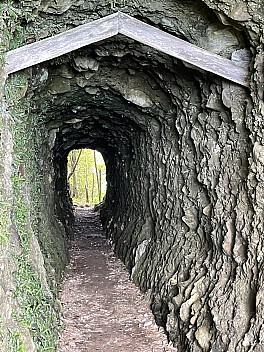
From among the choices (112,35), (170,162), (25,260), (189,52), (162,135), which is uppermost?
(112,35)

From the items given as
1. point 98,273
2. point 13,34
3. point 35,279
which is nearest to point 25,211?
point 35,279

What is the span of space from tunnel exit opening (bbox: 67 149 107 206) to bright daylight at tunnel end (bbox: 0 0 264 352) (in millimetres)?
21537

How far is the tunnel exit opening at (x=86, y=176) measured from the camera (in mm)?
31016

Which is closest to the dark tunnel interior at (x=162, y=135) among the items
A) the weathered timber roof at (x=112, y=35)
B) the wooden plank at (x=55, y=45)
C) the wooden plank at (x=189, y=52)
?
the wooden plank at (x=189, y=52)

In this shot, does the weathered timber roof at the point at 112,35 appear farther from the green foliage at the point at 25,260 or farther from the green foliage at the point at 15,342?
the green foliage at the point at 15,342

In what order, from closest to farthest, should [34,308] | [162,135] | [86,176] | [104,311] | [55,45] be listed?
1. [55,45]
2. [34,308]
3. [104,311]
4. [162,135]
5. [86,176]

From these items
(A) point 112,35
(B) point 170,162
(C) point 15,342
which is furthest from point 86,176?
(C) point 15,342

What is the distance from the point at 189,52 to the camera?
18.2 feet

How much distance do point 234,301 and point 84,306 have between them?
3696 millimetres

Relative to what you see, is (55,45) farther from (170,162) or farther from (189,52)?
(170,162)

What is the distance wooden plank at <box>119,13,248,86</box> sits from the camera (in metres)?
5.50

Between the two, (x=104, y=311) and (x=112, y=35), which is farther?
(x=104, y=311)

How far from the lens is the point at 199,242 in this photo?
6.84 metres

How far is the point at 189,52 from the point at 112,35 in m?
0.93
